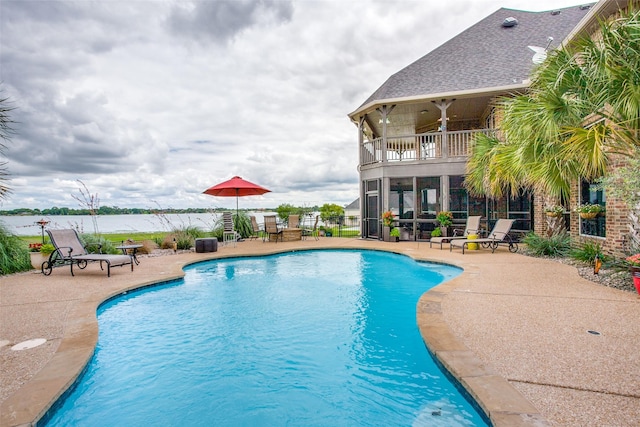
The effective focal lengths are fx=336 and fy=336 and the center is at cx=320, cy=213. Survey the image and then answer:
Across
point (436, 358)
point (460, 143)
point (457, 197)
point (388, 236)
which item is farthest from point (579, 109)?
point (388, 236)

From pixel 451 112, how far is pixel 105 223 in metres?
15.0

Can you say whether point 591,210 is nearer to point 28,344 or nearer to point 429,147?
point 429,147

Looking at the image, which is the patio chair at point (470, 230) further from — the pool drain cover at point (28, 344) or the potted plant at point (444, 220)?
the pool drain cover at point (28, 344)

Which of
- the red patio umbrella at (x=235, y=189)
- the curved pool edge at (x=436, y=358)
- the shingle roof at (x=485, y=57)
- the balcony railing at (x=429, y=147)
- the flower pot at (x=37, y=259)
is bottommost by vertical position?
the curved pool edge at (x=436, y=358)

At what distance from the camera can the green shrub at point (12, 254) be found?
7859mm

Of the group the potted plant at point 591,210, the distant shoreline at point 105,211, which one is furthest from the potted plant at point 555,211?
the distant shoreline at point 105,211

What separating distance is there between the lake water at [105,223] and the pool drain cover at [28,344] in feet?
21.0

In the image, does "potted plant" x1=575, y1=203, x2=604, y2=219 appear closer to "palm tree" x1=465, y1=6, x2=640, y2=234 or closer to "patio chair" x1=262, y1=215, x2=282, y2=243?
"palm tree" x1=465, y1=6, x2=640, y2=234

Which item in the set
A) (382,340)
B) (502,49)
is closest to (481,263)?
(382,340)

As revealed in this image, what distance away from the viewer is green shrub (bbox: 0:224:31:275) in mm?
7859

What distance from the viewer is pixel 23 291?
20.1 ft

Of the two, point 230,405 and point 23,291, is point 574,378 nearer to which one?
point 230,405

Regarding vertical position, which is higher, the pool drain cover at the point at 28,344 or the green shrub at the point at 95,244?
the green shrub at the point at 95,244

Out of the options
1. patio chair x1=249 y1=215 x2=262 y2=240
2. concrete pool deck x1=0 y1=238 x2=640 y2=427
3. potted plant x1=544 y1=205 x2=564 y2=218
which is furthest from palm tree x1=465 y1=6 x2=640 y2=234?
patio chair x1=249 y1=215 x2=262 y2=240
